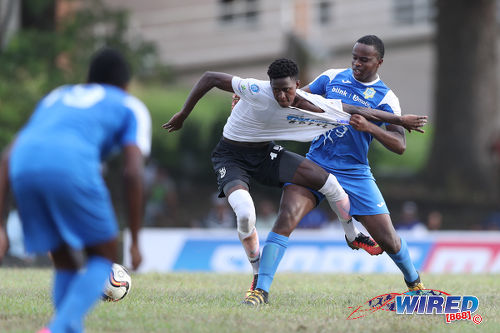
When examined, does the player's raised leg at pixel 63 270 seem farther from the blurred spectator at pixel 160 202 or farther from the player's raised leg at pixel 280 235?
the blurred spectator at pixel 160 202

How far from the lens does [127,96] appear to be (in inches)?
209

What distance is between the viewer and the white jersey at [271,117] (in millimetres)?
7754

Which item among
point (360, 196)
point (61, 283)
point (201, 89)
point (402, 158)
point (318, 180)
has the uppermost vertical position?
point (201, 89)

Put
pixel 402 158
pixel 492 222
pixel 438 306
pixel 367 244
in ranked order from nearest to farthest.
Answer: pixel 438 306
pixel 367 244
pixel 492 222
pixel 402 158

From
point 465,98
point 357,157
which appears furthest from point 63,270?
point 465,98

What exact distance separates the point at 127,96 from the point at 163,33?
2413 cm

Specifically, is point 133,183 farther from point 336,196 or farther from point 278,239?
point 336,196

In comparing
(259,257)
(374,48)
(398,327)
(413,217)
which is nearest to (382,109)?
(374,48)

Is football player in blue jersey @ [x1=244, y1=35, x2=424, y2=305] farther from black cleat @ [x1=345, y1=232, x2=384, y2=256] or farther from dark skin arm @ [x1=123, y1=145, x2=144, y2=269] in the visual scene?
dark skin arm @ [x1=123, y1=145, x2=144, y2=269]

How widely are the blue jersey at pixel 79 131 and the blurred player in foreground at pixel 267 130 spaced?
253 cm

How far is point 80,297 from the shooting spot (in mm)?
5035

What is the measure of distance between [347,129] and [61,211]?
391cm

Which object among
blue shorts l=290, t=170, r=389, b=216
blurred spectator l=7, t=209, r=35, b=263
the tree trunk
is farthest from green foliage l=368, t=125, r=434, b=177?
blue shorts l=290, t=170, r=389, b=216

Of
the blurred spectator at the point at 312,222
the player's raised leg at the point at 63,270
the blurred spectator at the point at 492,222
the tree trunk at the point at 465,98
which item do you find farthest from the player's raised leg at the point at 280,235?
the tree trunk at the point at 465,98
